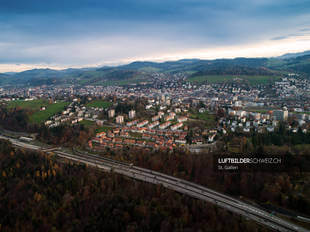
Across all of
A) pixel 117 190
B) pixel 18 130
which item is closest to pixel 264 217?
pixel 117 190

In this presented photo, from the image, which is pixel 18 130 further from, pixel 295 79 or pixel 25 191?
pixel 295 79

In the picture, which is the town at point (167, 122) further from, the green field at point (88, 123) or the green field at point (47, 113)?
the green field at point (47, 113)

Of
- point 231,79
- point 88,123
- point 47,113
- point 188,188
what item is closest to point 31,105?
point 47,113

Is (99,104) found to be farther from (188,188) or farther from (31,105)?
(188,188)

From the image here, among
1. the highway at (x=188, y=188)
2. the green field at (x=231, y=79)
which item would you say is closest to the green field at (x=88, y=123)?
the highway at (x=188, y=188)

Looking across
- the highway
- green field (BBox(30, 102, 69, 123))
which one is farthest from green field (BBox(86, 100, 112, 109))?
the highway

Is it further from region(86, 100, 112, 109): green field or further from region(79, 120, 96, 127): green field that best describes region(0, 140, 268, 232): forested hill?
region(86, 100, 112, 109): green field

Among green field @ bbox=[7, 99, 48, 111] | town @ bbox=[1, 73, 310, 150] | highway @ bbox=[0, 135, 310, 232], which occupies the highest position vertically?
green field @ bbox=[7, 99, 48, 111]
